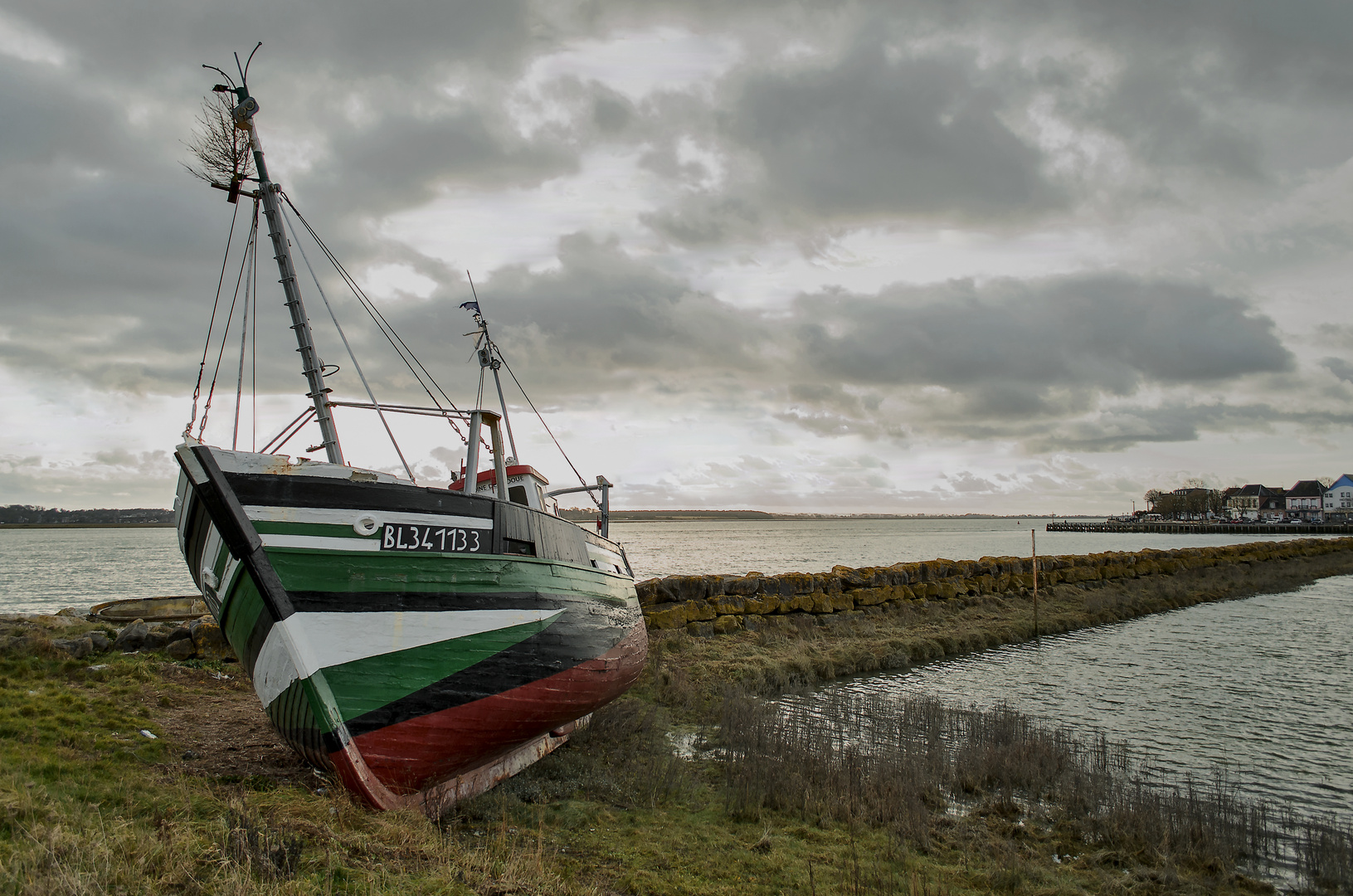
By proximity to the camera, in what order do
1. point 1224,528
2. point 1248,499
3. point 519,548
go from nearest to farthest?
point 519,548 < point 1224,528 < point 1248,499

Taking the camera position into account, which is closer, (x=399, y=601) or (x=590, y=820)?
(x=399, y=601)

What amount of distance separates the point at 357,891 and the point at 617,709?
20.8 ft

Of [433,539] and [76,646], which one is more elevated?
[433,539]

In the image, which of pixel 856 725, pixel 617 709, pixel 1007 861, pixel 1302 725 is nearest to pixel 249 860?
pixel 1007 861

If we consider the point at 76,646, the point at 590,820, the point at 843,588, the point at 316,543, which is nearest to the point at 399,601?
the point at 316,543

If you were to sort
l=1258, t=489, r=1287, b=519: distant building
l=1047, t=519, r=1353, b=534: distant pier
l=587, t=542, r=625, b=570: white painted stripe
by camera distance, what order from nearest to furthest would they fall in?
1. l=587, t=542, r=625, b=570: white painted stripe
2. l=1047, t=519, r=1353, b=534: distant pier
3. l=1258, t=489, r=1287, b=519: distant building

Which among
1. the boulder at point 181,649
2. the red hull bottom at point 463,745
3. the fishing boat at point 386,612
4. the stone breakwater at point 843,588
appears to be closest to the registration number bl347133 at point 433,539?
the fishing boat at point 386,612

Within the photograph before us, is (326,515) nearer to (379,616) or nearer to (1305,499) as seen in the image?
(379,616)

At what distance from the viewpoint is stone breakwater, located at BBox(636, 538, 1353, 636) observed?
703 inches

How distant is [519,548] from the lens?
24.9ft

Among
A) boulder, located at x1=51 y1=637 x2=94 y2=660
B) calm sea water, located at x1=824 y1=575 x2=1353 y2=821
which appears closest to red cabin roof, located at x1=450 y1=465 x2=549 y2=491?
boulder, located at x1=51 y1=637 x2=94 y2=660

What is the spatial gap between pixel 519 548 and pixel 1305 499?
184m

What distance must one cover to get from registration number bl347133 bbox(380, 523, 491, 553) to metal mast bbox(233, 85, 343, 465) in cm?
240

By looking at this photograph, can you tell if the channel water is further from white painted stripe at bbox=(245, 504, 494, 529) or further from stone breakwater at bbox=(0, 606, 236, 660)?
stone breakwater at bbox=(0, 606, 236, 660)
